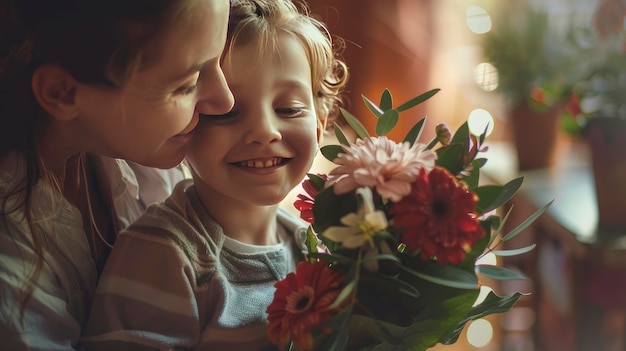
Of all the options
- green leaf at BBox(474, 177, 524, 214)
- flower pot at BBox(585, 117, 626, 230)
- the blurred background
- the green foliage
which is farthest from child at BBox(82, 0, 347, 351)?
the green foliage

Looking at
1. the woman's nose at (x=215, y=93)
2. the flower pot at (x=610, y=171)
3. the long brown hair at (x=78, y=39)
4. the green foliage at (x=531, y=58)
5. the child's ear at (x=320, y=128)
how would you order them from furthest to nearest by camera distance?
the green foliage at (x=531, y=58) < the flower pot at (x=610, y=171) < the child's ear at (x=320, y=128) < the woman's nose at (x=215, y=93) < the long brown hair at (x=78, y=39)

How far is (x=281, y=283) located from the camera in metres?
0.77

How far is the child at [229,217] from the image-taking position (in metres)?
0.82

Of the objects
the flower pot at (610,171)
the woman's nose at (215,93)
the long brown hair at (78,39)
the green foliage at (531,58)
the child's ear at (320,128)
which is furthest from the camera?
the green foliage at (531,58)

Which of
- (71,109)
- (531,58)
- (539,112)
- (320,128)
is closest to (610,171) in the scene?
(539,112)

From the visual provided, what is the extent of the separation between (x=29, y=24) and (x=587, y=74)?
198cm

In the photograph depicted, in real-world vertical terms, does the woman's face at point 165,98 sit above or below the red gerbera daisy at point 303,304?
above

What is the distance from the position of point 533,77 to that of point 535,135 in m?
0.22

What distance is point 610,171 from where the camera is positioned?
2041mm

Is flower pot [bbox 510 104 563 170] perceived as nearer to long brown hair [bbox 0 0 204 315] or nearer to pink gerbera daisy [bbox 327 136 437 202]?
pink gerbera daisy [bbox 327 136 437 202]

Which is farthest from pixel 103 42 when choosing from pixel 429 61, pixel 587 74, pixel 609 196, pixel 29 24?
pixel 429 61

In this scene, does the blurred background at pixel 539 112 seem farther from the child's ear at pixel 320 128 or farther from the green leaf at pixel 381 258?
the green leaf at pixel 381 258

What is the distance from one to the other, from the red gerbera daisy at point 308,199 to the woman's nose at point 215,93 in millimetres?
129

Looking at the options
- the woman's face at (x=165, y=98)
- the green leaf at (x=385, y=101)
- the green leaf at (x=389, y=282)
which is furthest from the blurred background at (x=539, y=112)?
the green leaf at (x=389, y=282)
